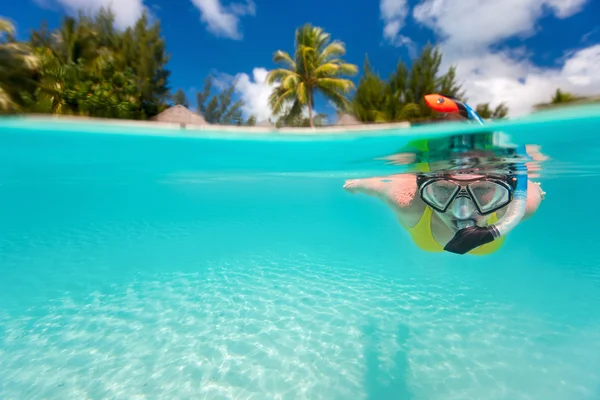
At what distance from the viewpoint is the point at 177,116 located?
79.8 feet

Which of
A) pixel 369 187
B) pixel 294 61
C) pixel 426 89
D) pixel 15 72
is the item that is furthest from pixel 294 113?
pixel 369 187

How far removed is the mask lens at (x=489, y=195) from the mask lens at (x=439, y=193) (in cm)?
27

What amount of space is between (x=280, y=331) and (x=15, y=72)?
21391mm

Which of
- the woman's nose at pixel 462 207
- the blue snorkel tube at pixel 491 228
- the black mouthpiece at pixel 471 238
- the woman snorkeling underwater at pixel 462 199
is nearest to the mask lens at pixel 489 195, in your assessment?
the woman snorkeling underwater at pixel 462 199

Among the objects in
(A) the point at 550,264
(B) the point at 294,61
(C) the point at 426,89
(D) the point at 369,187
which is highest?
(B) the point at 294,61

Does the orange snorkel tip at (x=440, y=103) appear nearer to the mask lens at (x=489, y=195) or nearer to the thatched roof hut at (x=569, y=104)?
the mask lens at (x=489, y=195)

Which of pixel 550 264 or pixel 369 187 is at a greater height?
pixel 369 187

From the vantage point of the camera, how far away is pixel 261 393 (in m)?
4.25

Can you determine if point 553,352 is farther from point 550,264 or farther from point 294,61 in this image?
point 294,61

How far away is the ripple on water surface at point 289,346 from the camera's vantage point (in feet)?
14.4

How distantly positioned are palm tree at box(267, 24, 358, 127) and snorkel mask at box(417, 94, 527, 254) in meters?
20.1

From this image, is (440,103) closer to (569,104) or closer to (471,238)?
(471,238)

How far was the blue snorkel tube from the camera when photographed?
3761 millimetres

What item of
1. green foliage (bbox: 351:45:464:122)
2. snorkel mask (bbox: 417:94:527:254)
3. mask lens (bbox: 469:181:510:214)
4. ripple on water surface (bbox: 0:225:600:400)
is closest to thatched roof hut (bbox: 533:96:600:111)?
snorkel mask (bbox: 417:94:527:254)
